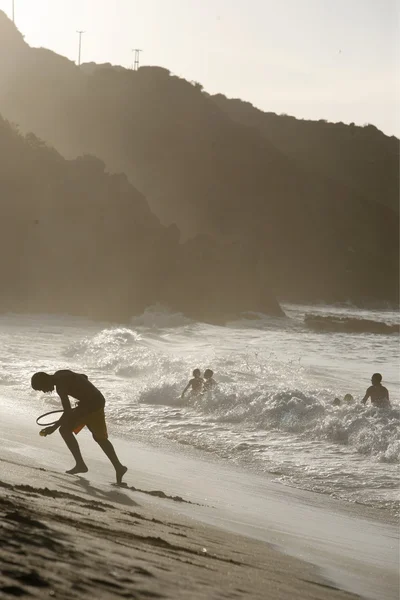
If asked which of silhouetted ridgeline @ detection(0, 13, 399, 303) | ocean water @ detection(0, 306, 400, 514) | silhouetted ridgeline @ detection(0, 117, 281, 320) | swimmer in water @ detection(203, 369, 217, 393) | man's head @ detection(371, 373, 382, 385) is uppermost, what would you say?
silhouetted ridgeline @ detection(0, 13, 399, 303)

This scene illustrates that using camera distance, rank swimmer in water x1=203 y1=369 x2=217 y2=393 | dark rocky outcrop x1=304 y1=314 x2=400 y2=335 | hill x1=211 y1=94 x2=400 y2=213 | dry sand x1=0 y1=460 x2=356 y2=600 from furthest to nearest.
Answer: hill x1=211 y1=94 x2=400 y2=213
dark rocky outcrop x1=304 y1=314 x2=400 y2=335
swimmer in water x1=203 y1=369 x2=217 y2=393
dry sand x1=0 y1=460 x2=356 y2=600

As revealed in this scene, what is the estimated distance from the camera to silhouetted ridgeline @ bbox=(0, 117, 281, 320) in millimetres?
49531

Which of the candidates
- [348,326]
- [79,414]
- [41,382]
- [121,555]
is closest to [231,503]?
[79,414]

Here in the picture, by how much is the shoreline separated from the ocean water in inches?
33.0

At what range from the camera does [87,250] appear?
171 ft

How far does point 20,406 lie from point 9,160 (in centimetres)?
4073

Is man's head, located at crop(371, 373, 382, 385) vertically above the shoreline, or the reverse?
man's head, located at crop(371, 373, 382, 385)

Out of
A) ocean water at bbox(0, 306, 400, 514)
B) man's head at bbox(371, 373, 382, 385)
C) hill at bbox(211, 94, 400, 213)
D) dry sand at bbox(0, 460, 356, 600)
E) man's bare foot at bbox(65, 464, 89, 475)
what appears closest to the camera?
dry sand at bbox(0, 460, 356, 600)

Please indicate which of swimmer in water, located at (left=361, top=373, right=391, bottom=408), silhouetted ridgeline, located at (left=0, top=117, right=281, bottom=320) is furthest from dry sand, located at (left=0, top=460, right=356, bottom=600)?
silhouetted ridgeline, located at (left=0, top=117, right=281, bottom=320)

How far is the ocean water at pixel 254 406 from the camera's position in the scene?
11680mm

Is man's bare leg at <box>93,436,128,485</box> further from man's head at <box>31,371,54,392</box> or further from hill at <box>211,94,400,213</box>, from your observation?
hill at <box>211,94,400,213</box>

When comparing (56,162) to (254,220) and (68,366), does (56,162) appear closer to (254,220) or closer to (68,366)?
(68,366)

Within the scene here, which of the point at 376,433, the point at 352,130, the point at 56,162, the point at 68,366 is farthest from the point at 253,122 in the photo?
the point at 376,433

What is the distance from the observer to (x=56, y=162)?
54.9 meters
